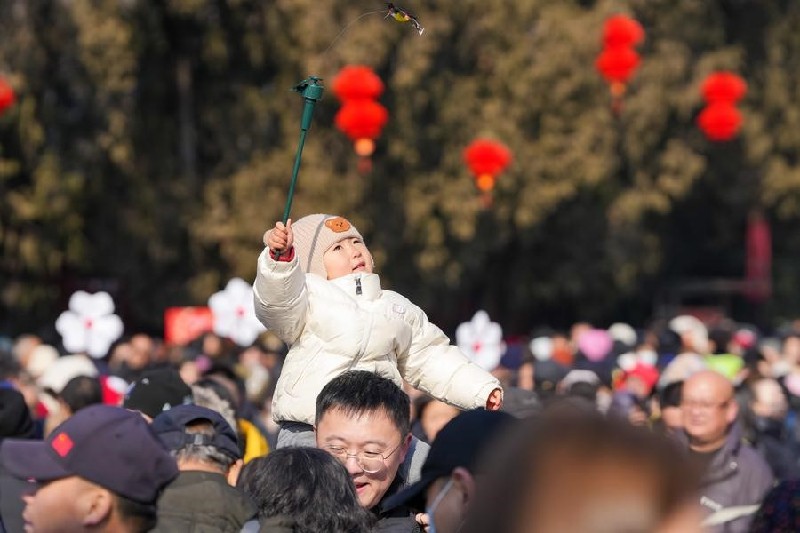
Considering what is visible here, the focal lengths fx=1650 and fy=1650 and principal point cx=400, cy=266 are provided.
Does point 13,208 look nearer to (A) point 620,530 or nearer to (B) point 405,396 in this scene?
(B) point 405,396

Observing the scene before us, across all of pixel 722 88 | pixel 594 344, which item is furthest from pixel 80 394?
pixel 722 88

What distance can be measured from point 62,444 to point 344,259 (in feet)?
6.47

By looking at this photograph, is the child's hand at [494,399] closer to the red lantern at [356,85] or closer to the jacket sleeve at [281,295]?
the jacket sleeve at [281,295]

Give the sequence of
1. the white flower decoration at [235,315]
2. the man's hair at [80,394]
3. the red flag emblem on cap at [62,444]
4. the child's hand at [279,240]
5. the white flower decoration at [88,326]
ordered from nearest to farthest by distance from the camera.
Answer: the red flag emblem on cap at [62,444]
the child's hand at [279,240]
the man's hair at [80,394]
the white flower decoration at [88,326]
the white flower decoration at [235,315]

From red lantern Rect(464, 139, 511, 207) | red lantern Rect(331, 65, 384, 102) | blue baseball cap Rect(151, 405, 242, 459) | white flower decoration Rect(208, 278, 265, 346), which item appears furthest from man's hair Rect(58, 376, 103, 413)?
red lantern Rect(464, 139, 511, 207)

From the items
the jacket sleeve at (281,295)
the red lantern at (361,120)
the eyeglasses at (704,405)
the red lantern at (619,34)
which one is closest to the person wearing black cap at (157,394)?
the jacket sleeve at (281,295)

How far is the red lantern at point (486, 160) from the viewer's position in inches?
897

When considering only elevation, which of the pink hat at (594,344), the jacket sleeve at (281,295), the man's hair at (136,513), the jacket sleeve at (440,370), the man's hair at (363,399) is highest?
the pink hat at (594,344)

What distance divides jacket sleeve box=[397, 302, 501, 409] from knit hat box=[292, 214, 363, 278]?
0.31 m

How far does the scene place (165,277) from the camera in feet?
84.6

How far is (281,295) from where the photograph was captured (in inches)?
188

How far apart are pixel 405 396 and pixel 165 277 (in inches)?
845

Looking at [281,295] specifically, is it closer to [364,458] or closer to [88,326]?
[364,458]

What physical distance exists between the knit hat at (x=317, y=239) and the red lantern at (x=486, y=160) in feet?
57.5
